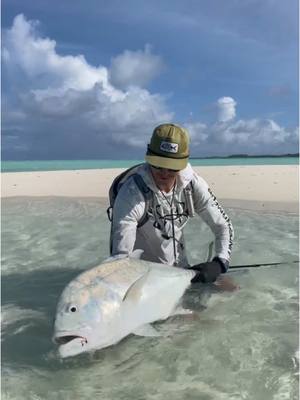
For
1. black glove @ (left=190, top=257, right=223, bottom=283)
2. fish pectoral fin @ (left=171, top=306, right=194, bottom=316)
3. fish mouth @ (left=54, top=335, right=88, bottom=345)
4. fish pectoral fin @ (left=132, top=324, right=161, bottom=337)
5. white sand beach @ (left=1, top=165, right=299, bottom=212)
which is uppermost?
white sand beach @ (left=1, top=165, right=299, bottom=212)

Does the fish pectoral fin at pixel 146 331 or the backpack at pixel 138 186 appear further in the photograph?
the backpack at pixel 138 186

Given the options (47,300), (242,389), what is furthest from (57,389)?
(47,300)

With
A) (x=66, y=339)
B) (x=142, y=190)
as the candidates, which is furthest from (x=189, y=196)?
(x=66, y=339)

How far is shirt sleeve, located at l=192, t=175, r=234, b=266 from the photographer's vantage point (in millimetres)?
4258

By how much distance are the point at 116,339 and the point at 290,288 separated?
228cm

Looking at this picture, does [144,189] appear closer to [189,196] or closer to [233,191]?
[189,196]

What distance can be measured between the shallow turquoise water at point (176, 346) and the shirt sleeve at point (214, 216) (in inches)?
15.0

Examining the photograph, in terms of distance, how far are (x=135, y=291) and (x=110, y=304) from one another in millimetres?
231

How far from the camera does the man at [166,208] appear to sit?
3766mm

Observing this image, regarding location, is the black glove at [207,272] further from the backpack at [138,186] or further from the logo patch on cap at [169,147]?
the logo patch on cap at [169,147]

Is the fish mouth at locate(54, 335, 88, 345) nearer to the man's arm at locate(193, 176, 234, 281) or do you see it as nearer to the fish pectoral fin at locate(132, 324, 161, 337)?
the fish pectoral fin at locate(132, 324, 161, 337)

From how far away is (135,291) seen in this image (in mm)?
3121

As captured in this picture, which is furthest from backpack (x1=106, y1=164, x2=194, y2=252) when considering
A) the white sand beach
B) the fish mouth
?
the white sand beach

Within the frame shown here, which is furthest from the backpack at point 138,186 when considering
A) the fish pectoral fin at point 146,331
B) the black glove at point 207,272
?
the fish pectoral fin at point 146,331
